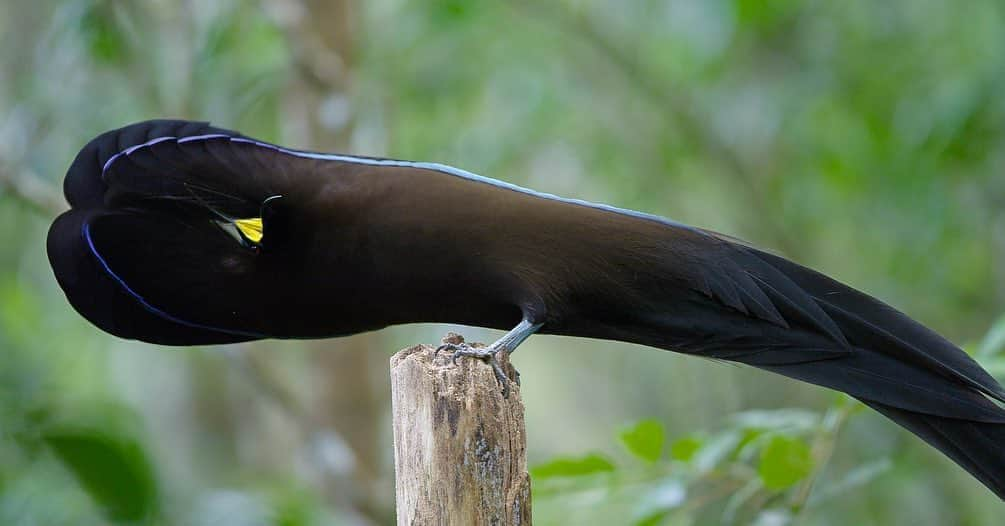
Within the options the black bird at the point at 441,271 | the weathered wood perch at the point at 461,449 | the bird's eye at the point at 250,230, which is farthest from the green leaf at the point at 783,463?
the bird's eye at the point at 250,230

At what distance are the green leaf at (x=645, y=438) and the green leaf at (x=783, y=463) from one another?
0.61ft

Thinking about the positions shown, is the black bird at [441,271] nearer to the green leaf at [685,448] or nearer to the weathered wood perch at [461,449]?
the weathered wood perch at [461,449]

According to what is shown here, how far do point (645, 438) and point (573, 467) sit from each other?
0.14 metres

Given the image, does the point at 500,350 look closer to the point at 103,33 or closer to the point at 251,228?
the point at 251,228

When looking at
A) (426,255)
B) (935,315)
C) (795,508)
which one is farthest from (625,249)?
(935,315)

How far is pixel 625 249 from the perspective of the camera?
5.60 feet

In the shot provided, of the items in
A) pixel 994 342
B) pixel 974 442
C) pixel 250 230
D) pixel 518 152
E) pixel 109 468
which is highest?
pixel 518 152

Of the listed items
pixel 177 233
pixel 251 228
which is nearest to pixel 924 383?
pixel 251 228

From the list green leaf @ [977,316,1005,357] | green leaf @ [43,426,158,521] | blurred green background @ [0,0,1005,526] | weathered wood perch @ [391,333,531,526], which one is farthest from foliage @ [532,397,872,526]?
green leaf @ [43,426,158,521]

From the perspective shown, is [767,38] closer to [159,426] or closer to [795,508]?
[795,508]

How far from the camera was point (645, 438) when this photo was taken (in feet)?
6.89

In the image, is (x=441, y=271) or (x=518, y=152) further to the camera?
(x=518, y=152)

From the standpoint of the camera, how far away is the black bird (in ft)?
5.54

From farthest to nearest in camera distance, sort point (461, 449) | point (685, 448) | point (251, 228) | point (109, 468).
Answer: point (109, 468) < point (685, 448) < point (251, 228) < point (461, 449)
